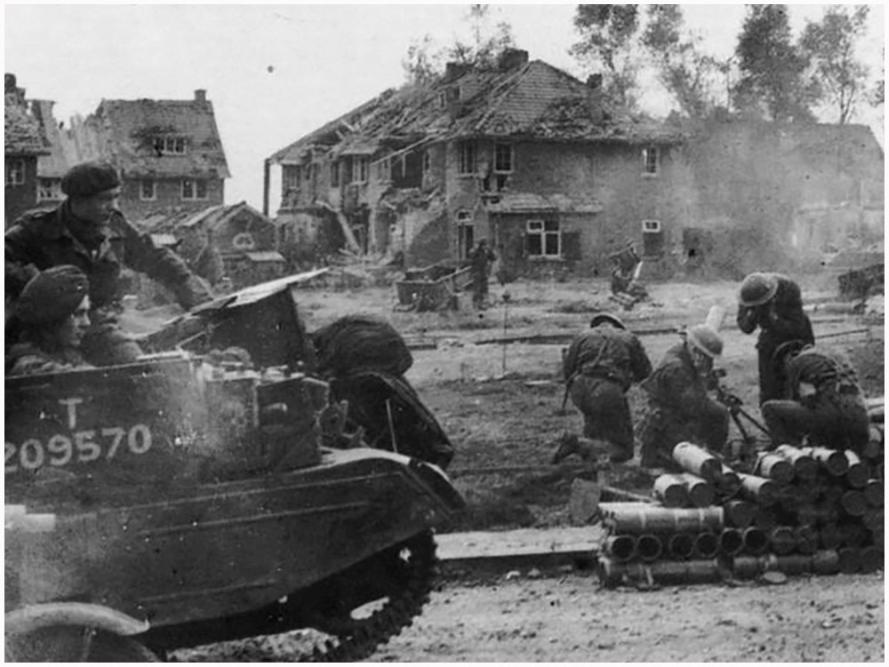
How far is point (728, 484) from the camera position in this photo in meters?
8.83

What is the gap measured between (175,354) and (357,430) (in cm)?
135

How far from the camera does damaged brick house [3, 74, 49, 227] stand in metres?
8.08

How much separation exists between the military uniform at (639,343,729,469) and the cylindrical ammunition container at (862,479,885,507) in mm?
1032

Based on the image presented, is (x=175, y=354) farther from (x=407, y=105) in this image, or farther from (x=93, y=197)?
(x=407, y=105)

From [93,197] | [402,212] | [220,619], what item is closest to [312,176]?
[402,212]

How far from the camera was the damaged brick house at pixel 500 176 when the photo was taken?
29.8 ft

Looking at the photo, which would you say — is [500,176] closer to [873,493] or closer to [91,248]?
[91,248]

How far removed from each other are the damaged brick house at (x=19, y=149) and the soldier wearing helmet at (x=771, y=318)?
184 inches

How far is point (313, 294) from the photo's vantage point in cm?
851

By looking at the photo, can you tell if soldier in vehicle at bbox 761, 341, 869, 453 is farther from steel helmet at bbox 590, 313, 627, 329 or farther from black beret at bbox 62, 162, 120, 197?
black beret at bbox 62, 162, 120, 197

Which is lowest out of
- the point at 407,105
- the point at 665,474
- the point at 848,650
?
the point at 848,650

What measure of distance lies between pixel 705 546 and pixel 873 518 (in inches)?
44.7

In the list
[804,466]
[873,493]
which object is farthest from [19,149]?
[873,493]

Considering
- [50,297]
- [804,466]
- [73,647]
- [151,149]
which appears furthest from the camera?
[804,466]
